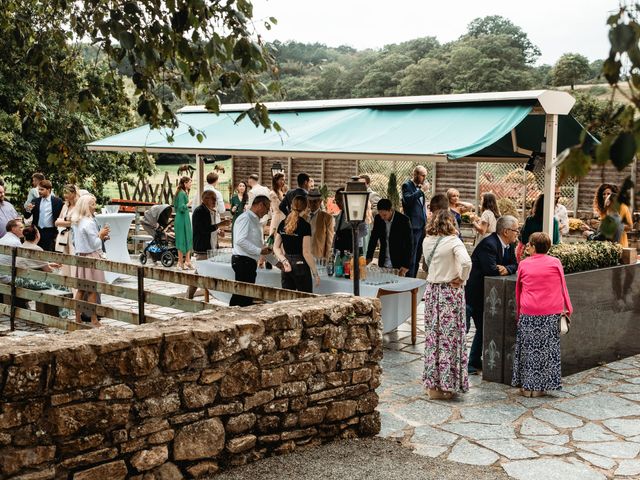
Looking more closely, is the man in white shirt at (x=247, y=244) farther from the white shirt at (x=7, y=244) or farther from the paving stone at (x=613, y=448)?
the paving stone at (x=613, y=448)

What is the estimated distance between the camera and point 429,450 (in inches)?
240

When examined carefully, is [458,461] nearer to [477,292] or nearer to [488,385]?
[488,385]

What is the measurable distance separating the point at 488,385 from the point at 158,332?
12.7 ft

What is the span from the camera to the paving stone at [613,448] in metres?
6.09

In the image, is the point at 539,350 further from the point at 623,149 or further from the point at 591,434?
the point at 623,149

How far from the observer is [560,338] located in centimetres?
788

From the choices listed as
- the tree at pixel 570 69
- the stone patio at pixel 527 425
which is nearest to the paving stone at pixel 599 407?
the stone patio at pixel 527 425

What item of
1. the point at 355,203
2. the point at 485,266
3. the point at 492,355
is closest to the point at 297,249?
the point at 355,203

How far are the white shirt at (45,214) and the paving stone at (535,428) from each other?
852cm

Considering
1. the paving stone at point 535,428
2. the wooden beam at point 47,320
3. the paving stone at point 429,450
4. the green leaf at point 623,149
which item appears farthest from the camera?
the wooden beam at point 47,320

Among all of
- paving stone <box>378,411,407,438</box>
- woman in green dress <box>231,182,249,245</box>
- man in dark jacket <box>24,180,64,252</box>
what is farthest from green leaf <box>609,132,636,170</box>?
woman in green dress <box>231,182,249,245</box>

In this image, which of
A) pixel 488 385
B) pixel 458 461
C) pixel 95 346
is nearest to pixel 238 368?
pixel 95 346

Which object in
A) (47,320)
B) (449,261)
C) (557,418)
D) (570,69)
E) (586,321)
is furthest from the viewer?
(570,69)

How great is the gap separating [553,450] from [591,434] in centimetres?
56
